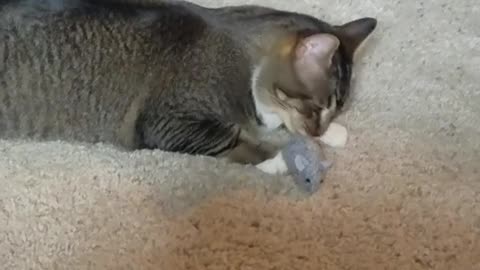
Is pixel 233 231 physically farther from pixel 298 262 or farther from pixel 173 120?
pixel 173 120

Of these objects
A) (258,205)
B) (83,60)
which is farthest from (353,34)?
(83,60)

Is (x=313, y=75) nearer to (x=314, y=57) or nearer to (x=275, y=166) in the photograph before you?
(x=314, y=57)

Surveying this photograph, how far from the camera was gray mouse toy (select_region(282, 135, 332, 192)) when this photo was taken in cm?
163

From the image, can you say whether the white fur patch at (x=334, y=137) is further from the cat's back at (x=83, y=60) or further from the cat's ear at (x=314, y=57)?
the cat's back at (x=83, y=60)

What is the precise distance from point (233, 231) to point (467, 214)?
0.41 m

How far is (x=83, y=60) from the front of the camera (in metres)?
1.69

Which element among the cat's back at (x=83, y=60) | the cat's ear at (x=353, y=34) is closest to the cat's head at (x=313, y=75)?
the cat's ear at (x=353, y=34)

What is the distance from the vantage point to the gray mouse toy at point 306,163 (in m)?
1.63

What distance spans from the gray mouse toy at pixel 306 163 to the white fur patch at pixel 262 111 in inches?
3.5

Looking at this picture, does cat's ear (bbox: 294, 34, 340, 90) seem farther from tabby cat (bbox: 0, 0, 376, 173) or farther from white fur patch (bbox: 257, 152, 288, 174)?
white fur patch (bbox: 257, 152, 288, 174)

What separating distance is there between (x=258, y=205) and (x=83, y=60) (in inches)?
16.4

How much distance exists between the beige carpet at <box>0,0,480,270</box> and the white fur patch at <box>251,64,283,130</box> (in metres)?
0.13

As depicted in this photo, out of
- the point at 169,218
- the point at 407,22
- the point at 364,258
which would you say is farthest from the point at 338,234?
the point at 407,22

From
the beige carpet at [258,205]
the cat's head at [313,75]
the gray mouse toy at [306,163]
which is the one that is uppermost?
the cat's head at [313,75]
